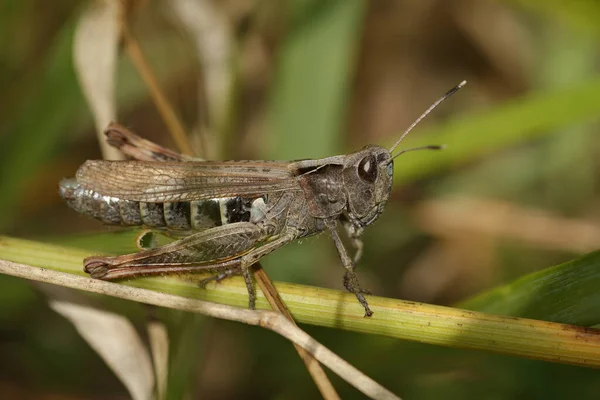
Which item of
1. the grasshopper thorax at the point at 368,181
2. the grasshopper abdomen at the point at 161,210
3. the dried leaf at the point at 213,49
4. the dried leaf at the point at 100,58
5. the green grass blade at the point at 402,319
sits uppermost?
the dried leaf at the point at 213,49

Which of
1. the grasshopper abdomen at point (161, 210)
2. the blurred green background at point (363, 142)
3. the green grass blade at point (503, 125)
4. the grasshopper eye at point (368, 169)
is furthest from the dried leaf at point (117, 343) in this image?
the green grass blade at point (503, 125)

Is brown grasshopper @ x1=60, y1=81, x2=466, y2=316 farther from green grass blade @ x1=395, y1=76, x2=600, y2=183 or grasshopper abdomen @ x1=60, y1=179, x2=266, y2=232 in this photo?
green grass blade @ x1=395, y1=76, x2=600, y2=183

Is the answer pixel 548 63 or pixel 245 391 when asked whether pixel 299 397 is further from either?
pixel 548 63

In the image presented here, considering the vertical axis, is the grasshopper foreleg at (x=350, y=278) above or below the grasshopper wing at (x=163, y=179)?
below

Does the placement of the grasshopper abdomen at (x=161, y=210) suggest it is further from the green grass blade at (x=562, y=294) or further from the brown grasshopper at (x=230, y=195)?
the green grass blade at (x=562, y=294)

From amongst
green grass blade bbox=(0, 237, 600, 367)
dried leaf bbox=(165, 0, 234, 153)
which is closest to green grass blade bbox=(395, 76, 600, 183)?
dried leaf bbox=(165, 0, 234, 153)

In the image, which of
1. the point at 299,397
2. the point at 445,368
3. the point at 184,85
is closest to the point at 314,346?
the point at 299,397

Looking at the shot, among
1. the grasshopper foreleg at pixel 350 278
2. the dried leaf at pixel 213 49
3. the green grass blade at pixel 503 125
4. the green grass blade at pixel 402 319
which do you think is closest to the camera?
the green grass blade at pixel 402 319

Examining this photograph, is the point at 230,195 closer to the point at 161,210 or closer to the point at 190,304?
the point at 161,210
